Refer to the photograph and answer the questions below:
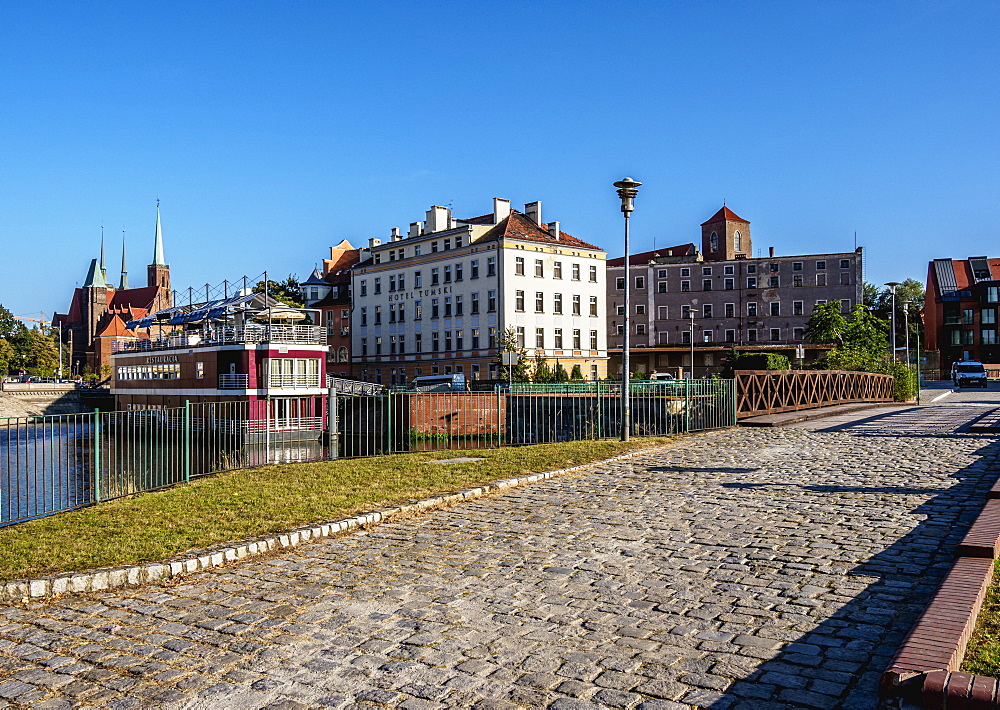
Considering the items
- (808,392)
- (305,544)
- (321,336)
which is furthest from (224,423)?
(321,336)

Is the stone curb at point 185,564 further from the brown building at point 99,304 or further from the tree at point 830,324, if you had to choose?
the brown building at point 99,304

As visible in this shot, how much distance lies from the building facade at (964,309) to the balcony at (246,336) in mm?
82240

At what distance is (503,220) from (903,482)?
58.7 m

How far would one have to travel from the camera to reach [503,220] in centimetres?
6981

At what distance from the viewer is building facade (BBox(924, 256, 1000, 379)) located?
101 meters

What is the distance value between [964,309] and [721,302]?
34.3 meters

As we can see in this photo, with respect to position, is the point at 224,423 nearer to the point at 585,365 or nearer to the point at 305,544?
the point at 305,544

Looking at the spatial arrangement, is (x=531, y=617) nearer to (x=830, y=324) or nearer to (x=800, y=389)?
(x=800, y=389)

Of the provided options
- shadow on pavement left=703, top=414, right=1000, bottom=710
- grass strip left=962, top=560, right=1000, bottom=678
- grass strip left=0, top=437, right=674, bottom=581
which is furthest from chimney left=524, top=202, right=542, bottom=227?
grass strip left=962, top=560, right=1000, bottom=678

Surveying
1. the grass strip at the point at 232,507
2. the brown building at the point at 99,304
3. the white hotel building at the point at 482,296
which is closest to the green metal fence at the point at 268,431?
the grass strip at the point at 232,507

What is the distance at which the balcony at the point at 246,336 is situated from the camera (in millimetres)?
46312

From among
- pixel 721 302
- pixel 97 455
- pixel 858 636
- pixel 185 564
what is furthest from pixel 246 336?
pixel 721 302

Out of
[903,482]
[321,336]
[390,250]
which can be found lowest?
[903,482]

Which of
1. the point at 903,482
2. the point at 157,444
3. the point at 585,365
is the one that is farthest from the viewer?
the point at 585,365
